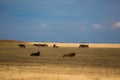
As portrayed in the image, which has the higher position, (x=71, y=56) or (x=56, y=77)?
(x=71, y=56)

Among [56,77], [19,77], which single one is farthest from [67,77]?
[19,77]

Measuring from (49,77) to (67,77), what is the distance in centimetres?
110

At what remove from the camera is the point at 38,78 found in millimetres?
17609

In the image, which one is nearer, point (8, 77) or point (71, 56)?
point (8, 77)

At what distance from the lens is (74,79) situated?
17.4 meters

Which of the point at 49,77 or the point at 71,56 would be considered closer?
the point at 49,77

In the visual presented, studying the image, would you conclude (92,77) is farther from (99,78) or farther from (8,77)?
(8,77)

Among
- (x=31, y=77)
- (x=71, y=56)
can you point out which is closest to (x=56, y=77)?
(x=31, y=77)

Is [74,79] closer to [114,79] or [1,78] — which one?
[114,79]

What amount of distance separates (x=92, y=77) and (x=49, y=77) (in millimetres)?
2666

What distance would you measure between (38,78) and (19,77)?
121 cm

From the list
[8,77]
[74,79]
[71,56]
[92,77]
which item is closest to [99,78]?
[92,77]

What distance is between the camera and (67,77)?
1808 cm

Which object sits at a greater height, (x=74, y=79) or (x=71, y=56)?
(x=71, y=56)
